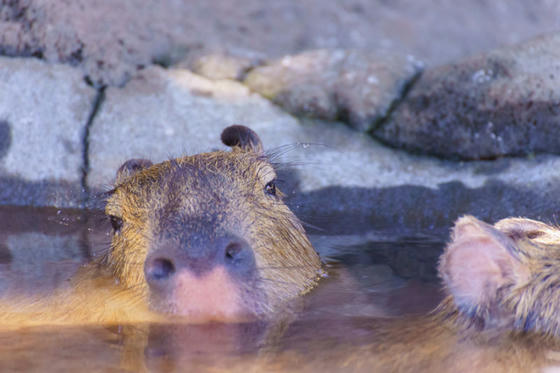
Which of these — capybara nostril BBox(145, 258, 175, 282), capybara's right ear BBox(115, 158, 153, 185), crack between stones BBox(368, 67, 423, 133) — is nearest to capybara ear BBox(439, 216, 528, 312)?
capybara nostril BBox(145, 258, 175, 282)

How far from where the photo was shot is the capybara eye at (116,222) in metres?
2.88

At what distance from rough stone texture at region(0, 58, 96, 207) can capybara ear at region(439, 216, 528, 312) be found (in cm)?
266

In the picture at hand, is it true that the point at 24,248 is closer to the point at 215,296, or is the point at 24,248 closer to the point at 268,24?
the point at 215,296

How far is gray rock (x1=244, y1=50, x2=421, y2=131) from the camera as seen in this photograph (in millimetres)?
4461

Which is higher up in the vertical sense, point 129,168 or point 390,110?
point 390,110

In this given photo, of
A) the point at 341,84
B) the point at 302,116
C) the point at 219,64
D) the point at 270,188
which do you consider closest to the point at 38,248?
the point at 270,188

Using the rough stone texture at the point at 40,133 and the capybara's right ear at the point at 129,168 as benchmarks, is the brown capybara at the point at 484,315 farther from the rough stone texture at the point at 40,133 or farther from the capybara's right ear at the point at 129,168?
the rough stone texture at the point at 40,133

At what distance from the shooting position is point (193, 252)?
7.18 feet

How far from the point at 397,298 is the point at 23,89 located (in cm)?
281

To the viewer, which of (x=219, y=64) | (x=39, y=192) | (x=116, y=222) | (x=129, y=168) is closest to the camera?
(x=116, y=222)

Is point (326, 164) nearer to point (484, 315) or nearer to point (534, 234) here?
point (534, 234)

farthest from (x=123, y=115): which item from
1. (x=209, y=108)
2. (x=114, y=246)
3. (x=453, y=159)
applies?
(x=453, y=159)

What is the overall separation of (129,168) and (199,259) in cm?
107

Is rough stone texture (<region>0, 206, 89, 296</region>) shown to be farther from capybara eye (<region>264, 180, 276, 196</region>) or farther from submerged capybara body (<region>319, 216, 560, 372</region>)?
submerged capybara body (<region>319, 216, 560, 372</region>)
